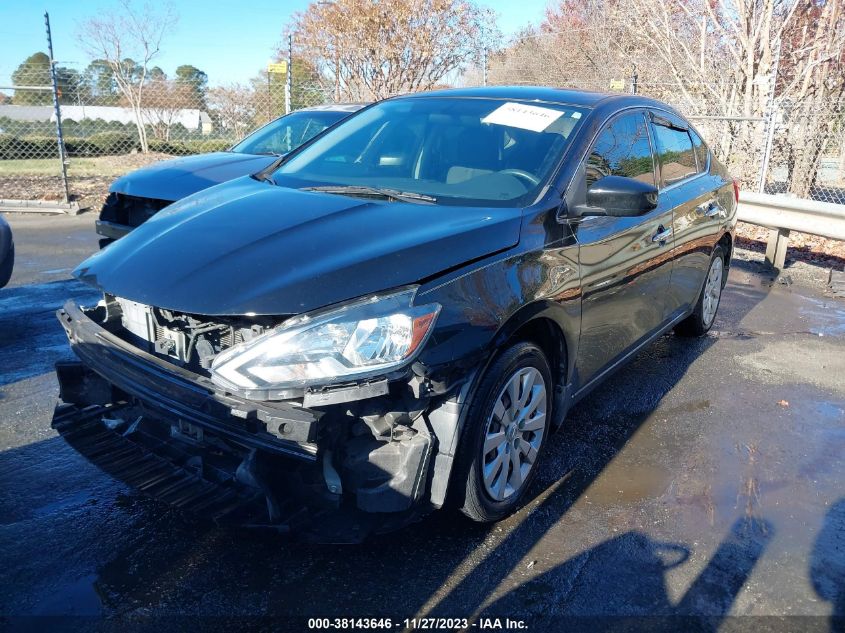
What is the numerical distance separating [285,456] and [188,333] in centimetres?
63

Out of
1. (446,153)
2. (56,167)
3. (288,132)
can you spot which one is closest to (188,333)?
(446,153)

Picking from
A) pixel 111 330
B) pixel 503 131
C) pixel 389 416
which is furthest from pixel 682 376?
pixel 111 330

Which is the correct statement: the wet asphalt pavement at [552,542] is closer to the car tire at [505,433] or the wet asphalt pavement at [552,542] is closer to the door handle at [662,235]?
the car tire at [505,433]

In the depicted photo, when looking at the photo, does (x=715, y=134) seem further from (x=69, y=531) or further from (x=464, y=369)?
(x=69, y=531)

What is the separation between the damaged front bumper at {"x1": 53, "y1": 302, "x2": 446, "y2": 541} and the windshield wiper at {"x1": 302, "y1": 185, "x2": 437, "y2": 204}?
114cm

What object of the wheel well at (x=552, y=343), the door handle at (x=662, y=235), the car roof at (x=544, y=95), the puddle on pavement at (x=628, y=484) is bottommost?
the puddle on pavement at (x=628, y=484)

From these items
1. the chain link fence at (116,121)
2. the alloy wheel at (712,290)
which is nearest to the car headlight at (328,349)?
the alloy wheel at (712,290)

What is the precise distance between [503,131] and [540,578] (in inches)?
85.3

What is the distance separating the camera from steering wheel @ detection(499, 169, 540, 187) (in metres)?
3.30

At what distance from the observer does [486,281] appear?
2734mm

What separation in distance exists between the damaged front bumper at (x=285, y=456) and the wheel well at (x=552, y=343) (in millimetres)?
742

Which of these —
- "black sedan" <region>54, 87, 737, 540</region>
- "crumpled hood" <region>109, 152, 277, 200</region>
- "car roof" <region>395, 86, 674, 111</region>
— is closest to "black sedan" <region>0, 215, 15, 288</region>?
"crumpled hood" <region>109, 152, 277, 200</region>

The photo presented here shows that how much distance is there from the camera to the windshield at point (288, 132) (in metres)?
8.09

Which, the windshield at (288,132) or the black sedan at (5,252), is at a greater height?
the windshield at (288,132)
